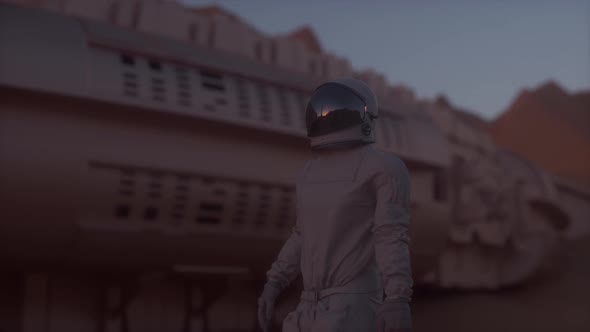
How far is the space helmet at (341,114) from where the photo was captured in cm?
→ 207

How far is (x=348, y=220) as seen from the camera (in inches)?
79.2

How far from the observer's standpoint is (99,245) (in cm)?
382

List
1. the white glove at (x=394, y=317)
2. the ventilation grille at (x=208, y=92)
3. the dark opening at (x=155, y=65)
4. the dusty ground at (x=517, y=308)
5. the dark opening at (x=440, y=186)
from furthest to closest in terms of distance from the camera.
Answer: the dusty ground at (x=517, y=308), the dark opening at (x=440, y=186), the dark opening at (x=155, y=65), the ventilation grille at (x=208, y=92), the white glove at (x=394, y=317)

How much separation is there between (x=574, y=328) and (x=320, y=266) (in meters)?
4.76

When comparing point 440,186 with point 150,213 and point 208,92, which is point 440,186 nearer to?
point 208,92

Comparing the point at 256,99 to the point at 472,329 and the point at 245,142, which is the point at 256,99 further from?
the point at 472,329

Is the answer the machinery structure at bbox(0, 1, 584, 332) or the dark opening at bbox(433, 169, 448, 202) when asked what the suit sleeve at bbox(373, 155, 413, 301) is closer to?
the machinery structure at bbox(0, 1, 584, 332)

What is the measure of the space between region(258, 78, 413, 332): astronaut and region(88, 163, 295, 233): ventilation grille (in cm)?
190

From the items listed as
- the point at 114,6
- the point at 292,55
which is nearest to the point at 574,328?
the point at 292,55

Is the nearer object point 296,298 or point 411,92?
point 296,298

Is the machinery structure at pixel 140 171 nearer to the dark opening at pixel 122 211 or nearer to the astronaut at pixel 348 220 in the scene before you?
the dark opening at pixel 122 211

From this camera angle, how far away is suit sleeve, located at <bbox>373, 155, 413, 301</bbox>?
71.1 inches

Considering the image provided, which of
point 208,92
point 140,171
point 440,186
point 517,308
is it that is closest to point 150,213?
point 140,171

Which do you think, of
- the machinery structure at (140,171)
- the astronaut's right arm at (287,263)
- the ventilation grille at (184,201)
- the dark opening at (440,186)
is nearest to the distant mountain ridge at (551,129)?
the dark opening at (440,186)
